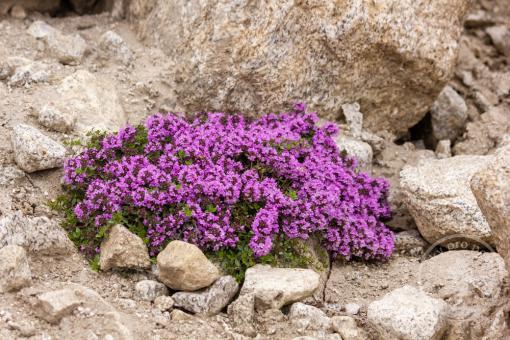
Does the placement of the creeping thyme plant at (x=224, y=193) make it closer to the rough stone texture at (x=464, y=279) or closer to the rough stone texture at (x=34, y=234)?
the rough stone texture at (x=34, y=234)

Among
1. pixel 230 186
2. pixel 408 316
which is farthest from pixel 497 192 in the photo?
pixel 230 186

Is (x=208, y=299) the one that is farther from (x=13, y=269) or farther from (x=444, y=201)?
(x=444, y=201)

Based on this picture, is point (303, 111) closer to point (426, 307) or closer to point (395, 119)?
point (395, 119)

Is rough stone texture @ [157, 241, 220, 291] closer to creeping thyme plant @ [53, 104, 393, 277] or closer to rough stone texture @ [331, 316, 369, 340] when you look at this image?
creeping thyme plant @ [53, 104, 393, 277]

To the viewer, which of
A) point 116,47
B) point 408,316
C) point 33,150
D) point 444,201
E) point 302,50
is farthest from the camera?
point 116,47

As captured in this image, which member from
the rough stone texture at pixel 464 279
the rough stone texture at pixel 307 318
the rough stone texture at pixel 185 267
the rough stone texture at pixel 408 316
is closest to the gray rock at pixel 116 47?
the rough stone texture at pixel 185 267

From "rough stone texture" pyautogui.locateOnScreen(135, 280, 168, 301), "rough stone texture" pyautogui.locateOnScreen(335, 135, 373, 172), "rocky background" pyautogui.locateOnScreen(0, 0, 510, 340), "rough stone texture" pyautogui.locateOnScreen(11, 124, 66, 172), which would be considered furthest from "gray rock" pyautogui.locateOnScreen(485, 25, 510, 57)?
"rough stone texture" pyautogui.locateOnScreen(135, 280, 168, 301)
